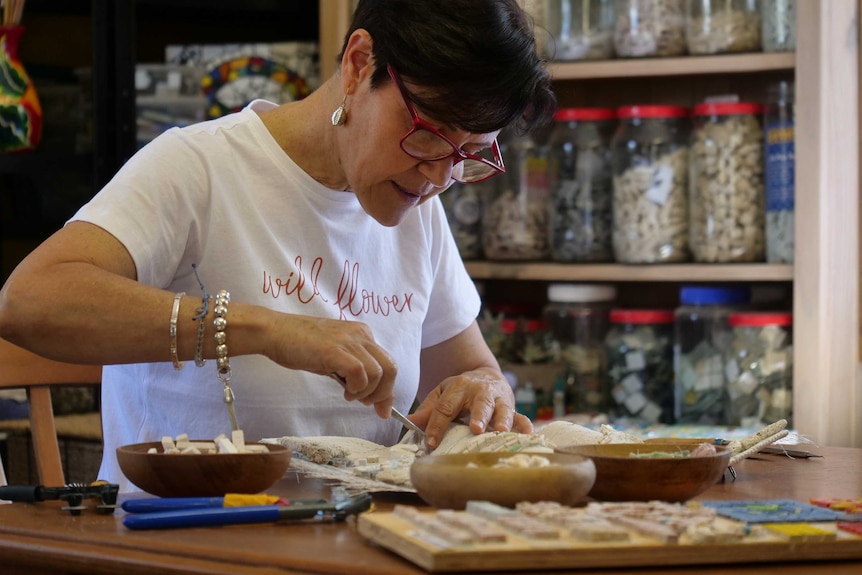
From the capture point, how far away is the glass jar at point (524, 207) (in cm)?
230

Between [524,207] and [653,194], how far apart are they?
0.26 meters

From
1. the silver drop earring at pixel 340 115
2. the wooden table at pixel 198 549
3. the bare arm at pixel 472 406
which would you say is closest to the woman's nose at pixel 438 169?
the silver drop earring at pixel 340 115

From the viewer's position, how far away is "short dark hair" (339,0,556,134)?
1224mm

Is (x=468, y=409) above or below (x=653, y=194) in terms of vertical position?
below

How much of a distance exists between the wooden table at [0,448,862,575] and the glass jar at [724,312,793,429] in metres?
1.18

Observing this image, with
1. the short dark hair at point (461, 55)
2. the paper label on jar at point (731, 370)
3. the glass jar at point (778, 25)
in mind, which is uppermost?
the glass jar at point (778, 25)

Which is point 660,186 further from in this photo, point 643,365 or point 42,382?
point 42,382

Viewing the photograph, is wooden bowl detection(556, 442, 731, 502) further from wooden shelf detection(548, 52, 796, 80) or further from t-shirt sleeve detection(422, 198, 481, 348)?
wooden shelf detection(548, 52, 796, 80)

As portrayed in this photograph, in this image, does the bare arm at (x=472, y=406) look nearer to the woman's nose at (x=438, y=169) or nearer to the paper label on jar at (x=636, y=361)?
the woman's nose at (x=438, y=169)

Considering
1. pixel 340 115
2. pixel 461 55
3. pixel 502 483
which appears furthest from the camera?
pixel 340 115

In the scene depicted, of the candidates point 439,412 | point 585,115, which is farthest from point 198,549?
point 585,115

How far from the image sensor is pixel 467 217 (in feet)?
7.71

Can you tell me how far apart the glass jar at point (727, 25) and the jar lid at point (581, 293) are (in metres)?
0.48

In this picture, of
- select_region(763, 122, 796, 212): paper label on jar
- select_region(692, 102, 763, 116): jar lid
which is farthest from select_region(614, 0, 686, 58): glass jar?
select_region(763, 122, 796, 212): paper label on jar
